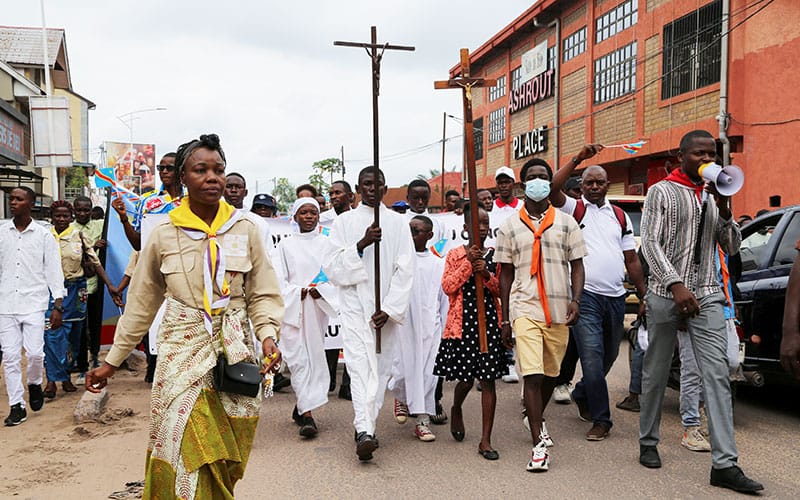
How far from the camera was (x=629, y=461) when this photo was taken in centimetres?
524

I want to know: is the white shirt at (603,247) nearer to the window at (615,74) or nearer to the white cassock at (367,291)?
the white cassock at (367,291)

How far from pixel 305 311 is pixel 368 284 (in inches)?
39.1

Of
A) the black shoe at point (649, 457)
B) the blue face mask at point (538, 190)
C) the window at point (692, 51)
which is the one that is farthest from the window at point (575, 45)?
the black shoe at point (649, 457)

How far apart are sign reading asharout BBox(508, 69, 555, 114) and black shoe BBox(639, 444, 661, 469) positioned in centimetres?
2701

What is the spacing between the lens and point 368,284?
5949 millimetres

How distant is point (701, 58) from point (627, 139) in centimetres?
432

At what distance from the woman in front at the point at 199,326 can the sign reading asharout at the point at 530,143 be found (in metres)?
28.7

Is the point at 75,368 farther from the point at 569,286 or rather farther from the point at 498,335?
the point at 569,286

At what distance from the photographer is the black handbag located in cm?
330

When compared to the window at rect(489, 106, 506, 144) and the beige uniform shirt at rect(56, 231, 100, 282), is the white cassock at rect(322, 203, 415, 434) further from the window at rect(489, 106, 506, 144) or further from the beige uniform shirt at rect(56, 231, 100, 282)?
the window at rect(489, 106, 506, 144)

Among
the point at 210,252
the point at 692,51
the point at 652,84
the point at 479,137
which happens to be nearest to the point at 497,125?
the point at 479,137

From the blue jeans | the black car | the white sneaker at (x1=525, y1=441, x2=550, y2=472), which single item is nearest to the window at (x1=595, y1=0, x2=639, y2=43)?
the black car

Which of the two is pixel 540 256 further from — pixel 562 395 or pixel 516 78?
pixel 516 78

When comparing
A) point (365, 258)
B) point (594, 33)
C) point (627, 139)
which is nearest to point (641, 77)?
point (627, 139)
